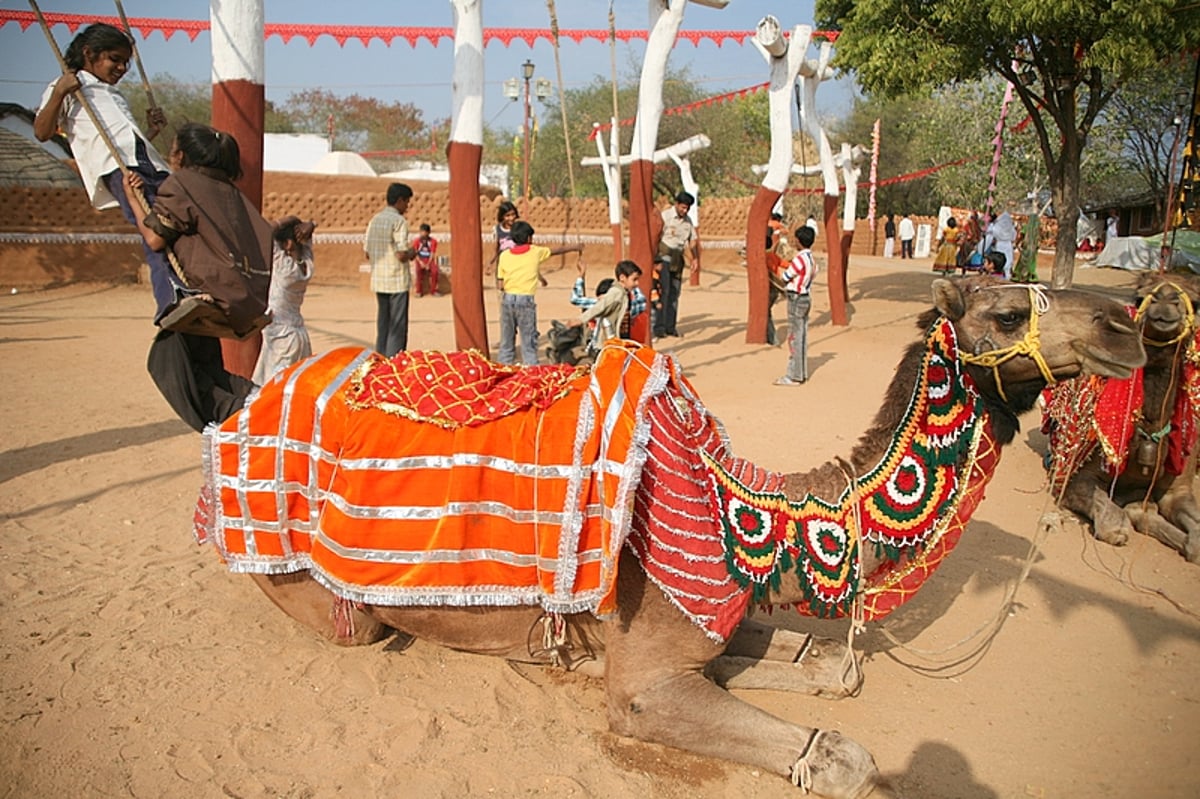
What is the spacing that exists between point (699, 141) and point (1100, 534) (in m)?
19.1

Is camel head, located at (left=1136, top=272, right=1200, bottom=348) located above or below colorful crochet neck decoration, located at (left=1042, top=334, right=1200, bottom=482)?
above

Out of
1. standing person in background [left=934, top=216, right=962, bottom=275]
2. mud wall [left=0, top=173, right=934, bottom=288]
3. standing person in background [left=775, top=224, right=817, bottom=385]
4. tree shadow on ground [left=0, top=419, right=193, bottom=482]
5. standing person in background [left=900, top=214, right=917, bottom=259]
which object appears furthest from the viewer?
standing person in background [left=900, top=214, right=917, bottom=259]

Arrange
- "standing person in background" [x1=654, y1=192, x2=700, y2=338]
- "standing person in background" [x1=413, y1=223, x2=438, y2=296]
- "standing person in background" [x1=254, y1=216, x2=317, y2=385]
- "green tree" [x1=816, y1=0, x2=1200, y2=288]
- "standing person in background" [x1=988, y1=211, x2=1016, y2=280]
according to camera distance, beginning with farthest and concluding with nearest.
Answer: "standing person in background" [x1=413, y1=223, x2=438, y2=296]
"standing person in background" [x1=988, y1=211, x2=1016, y2=280]
"standing person in background" [x1=654, y1=192, x2=700, y2=338]
"green tree" [x1=816, y1=0, x2=1200, y2=288]
"standing person in background" [x1=254, y1=216, x2=317, y2=385]

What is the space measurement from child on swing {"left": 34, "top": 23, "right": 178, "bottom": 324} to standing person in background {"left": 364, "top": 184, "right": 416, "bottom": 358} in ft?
13.2

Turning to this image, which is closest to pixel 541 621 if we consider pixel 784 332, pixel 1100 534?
pixel 1100 534

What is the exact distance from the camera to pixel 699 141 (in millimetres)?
23266

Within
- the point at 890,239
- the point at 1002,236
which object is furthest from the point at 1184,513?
the point at 890,239

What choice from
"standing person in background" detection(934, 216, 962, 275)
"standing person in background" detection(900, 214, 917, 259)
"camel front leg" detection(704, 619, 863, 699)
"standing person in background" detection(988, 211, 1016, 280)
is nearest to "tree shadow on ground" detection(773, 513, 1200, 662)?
"camel front leg" detection(704, 619, 863, 699)

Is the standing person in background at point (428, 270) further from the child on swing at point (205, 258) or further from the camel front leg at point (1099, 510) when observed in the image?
the camel front leg at point (1099, 510)

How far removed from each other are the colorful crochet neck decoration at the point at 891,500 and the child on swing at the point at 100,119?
3373mm

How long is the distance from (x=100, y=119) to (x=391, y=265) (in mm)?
4515

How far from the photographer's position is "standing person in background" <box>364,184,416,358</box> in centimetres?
917

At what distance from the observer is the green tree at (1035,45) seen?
457 inches

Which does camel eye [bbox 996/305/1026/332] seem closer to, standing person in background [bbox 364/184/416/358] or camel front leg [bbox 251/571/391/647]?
camel front leg [bbox 251/571/391/647]
